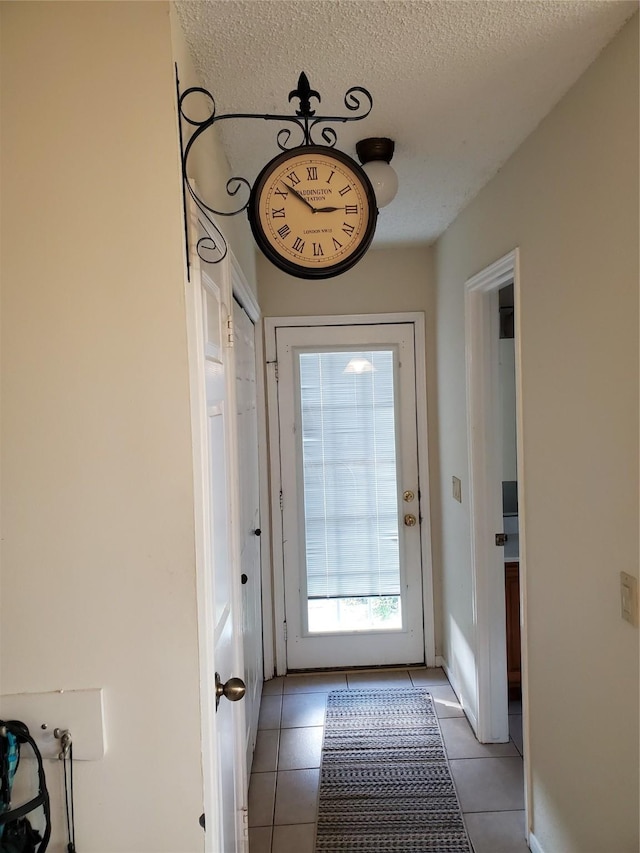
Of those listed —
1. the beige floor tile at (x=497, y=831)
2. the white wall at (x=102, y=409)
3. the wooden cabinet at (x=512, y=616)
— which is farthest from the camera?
the wooden cabinet at (x=512, y=616)

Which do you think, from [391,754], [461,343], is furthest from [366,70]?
[391,754]

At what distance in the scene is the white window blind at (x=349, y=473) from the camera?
342 cm

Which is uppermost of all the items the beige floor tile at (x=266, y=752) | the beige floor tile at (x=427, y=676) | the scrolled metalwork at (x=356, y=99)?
the scrolled metalwork at (x=356, y=99)

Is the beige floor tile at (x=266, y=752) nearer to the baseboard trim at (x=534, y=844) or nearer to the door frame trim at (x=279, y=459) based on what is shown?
the door frame trim at (x=279, y=459)

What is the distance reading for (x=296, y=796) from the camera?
2416 millimetres

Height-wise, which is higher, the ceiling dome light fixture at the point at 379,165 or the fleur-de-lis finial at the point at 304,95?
the ceiling dome light fixture at the point at 379,165

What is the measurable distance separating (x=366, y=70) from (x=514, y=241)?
2.88 feet

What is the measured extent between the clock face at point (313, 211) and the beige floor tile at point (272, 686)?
2.70 m

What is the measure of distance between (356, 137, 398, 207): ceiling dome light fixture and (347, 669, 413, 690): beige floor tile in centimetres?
261

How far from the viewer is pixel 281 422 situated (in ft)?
11.2

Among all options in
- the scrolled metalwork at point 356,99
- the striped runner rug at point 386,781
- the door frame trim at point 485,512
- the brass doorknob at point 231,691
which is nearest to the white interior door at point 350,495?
the striped runner rug at point 386,781

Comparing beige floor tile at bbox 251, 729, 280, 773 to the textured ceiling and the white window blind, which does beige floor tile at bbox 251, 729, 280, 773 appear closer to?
the white window blind

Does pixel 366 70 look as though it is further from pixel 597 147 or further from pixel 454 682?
pixel 454 682

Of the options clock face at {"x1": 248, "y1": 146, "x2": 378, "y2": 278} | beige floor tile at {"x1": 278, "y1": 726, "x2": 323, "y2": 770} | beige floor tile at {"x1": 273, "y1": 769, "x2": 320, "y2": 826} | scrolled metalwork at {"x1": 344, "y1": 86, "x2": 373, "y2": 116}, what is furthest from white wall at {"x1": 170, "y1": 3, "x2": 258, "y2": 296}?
beige floor tile at {"x1": 278, "y1": 726, "x2": 323, "y2": 770}
